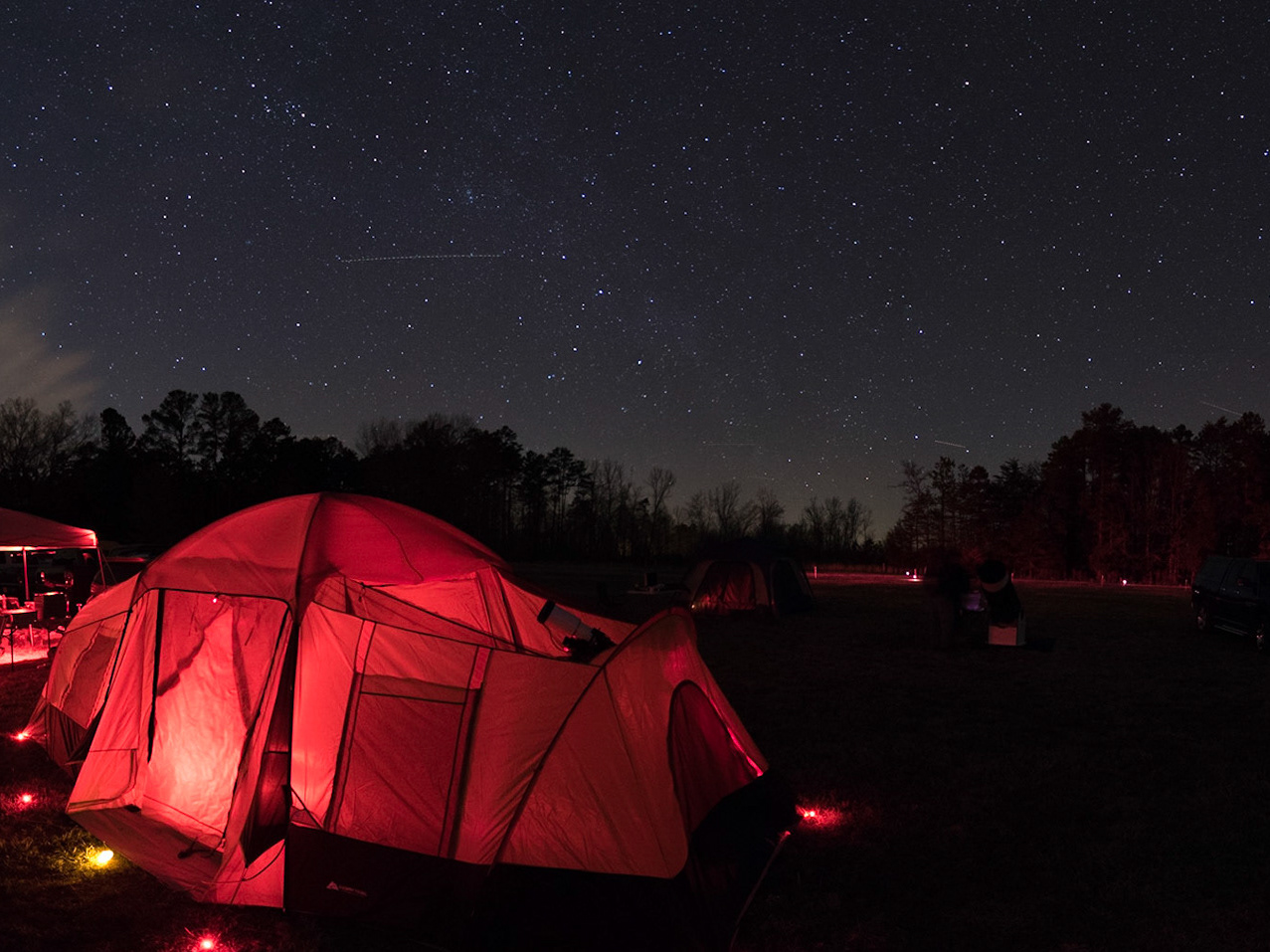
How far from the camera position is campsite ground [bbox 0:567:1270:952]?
4.45m

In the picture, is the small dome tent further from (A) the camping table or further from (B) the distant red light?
(A) the camping table

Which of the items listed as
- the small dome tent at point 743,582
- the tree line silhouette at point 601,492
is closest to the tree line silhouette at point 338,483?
the tree line silhouette at point 601,492

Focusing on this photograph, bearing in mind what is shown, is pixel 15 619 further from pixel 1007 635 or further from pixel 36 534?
pixel 1007 635

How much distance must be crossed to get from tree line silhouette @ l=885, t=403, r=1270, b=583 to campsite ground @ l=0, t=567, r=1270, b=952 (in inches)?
1743

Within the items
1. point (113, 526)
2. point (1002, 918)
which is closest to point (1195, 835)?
point (1002, 918)

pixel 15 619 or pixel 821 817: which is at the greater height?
pixel 15 619

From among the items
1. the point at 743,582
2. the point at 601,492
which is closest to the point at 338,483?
the point at 601,492

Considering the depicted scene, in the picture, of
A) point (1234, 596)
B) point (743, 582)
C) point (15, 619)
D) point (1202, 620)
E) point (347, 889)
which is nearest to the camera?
point (347, 889)

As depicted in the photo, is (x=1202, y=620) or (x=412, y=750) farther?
(x=1202, y=620)

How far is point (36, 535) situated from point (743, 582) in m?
14.0

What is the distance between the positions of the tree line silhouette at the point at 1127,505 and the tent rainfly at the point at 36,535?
4875 centimetres

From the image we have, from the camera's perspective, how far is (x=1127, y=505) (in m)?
56.3

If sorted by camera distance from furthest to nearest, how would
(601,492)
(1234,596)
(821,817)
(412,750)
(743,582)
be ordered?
1. (601,492)
2. (743,582)
3. (1234,596)
4. (821,817)
5. (412,750)

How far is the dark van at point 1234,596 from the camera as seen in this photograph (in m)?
14.1
